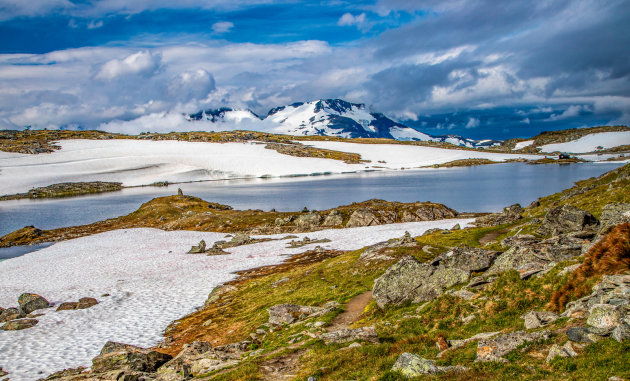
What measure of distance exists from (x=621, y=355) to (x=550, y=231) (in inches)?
942

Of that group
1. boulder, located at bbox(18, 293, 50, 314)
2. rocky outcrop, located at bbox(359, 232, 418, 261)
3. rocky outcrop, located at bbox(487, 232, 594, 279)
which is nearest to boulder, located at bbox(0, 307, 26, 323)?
boulder, located at bbox(18, 293, 50, 314)

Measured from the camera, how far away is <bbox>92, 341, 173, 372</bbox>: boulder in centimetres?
2027

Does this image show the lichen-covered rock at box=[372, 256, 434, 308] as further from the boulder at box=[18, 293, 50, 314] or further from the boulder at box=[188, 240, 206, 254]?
the boulder at box=[188, 240, 206, 254]

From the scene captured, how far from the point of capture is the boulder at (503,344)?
12.7 m

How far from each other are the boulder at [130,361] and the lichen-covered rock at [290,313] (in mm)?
7052

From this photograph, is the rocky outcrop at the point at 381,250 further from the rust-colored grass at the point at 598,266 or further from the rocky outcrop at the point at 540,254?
the rust-colored grass at the point at 598,266

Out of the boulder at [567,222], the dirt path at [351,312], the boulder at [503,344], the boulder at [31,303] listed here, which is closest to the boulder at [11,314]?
the boulder at [31,303]

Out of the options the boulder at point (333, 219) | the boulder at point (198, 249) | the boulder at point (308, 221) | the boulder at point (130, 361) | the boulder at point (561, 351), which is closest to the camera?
the boulder at point (561, 351)

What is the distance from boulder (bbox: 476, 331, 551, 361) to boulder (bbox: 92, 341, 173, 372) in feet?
52.2

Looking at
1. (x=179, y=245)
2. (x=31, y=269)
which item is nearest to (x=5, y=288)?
(x=31, y=269)

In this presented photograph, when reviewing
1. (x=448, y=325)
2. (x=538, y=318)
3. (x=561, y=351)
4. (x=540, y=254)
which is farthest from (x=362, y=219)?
(x=561, y=351)

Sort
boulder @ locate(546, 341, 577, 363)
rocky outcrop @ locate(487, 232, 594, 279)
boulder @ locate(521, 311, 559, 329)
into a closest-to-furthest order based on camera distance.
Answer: boulder @ locate(546, 341, 577, 363) → boulder @ locate(521, 311, 559, 329) → rocky outcrop @ locate(487, 232, 594, 279)

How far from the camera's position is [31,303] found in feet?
126

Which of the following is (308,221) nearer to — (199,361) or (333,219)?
(333,219)
